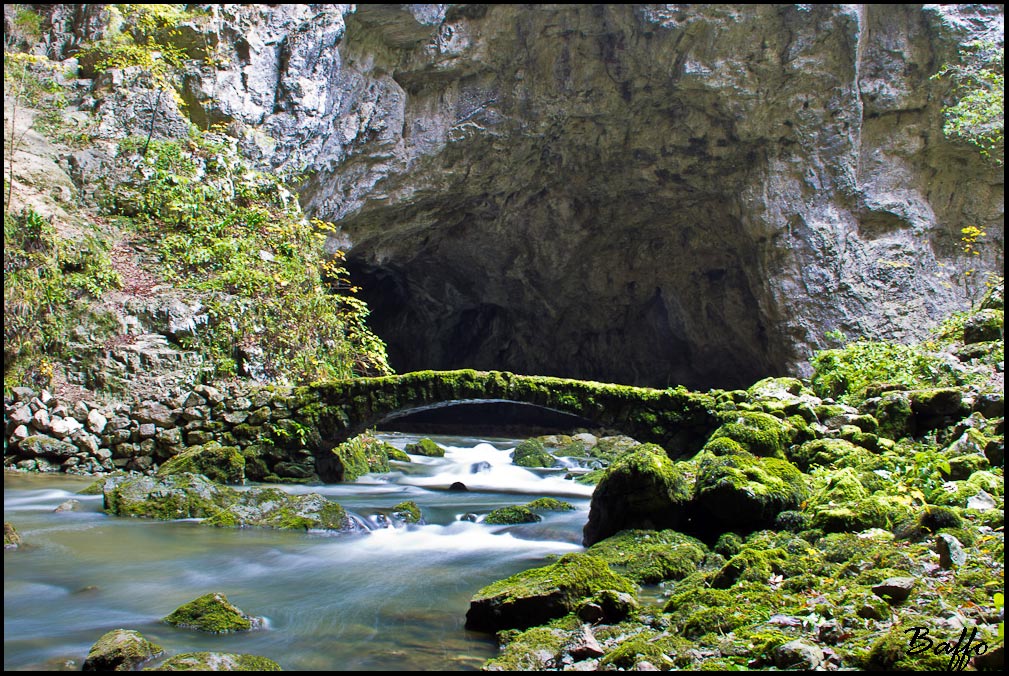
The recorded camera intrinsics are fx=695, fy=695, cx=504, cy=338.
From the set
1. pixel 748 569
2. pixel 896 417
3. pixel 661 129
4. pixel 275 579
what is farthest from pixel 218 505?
pixel 661 129

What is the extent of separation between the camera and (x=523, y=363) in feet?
73.8

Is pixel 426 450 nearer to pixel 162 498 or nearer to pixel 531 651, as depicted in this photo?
pixel 162 498

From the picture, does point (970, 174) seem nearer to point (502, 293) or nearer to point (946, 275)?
point (946, 275)

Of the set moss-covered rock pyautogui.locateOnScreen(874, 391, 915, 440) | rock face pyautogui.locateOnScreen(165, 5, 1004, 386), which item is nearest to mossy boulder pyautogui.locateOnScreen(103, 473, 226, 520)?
moss-covered rock pyautogui.locateOnScreen(874, 391, 915, 440)

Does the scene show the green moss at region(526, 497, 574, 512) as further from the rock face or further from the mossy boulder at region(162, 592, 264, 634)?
the rock face

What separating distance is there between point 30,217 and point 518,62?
33.1ft

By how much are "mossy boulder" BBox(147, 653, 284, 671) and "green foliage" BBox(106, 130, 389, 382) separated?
7.58 m

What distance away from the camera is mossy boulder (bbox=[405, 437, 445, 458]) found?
15.0 meters

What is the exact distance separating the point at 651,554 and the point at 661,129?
1317 cm

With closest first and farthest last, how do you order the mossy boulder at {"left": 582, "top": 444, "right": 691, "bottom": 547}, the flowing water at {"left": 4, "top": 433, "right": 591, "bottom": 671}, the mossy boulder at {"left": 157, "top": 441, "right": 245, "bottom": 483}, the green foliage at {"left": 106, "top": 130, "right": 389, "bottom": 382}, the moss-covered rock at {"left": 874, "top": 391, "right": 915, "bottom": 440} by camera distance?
the flowing water at {"left": 4, "top": 433, "right": 591, "bottom": 671} → the mossy boulder at {"left": 582, "top": 444, "right": 691, "bottom": 547} → the moss-covered rock at {"left": 874, "top": 391, "right": 915, "bottom": 440} → the mossy boulder at {"left": 157, "top": 441, "right": 245, "bottom": 483} → the green foliage at {"left": 106, "top": 130, "right": 389, "bottom": 382}

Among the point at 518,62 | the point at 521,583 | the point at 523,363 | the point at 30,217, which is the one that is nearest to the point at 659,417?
the point at 521,583

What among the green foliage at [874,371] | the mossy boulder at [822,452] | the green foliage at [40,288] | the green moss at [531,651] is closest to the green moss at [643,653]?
the green moss at [531,651]

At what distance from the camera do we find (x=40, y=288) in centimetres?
939

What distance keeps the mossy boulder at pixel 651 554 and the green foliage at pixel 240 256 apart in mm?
6790
